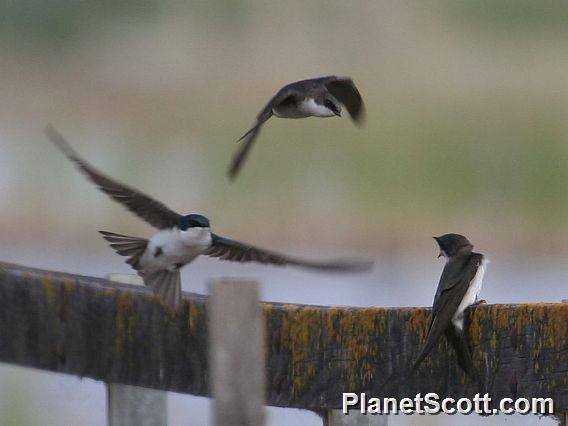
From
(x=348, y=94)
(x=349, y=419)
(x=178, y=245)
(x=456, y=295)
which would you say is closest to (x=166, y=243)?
(x=178, y=245)

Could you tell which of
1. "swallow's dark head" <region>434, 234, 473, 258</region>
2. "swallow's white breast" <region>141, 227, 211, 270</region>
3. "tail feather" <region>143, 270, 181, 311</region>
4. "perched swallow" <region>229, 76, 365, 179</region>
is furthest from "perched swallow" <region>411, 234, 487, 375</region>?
"perched swallow" <region>229, 76, 365, 179</region>

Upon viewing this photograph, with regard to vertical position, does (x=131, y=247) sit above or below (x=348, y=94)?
below

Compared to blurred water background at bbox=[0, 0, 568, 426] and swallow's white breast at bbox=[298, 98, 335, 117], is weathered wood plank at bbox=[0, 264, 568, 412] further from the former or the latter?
blurred water background at bbox=[0, 0, 568, 426]

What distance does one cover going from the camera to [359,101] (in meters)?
5.30

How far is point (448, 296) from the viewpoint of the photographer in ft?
10.7

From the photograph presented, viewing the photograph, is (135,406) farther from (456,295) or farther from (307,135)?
(307,135)

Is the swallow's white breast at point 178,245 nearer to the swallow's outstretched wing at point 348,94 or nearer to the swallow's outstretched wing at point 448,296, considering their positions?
the swallow's outstretched wing at point 448,296

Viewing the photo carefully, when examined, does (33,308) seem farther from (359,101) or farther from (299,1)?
(299,1)

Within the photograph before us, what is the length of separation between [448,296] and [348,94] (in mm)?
2107

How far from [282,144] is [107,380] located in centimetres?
618

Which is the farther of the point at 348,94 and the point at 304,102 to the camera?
the point at 348,94

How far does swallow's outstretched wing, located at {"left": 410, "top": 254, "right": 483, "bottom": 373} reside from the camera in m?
2.74

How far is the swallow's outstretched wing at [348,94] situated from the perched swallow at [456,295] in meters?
1.14

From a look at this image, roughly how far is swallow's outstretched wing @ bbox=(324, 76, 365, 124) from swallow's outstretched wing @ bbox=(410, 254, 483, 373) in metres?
1.38
